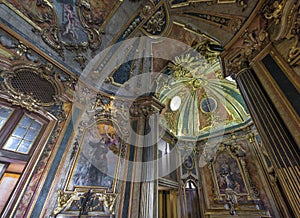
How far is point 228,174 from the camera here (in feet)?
21.9

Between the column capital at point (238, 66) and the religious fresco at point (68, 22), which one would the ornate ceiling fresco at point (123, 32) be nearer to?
the religious fresco at point (68, 22)

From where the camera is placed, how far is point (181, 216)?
5.25 m

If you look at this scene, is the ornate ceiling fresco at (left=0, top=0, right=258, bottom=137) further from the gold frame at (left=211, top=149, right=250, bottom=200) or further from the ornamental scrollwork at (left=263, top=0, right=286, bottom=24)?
the gold frame at (left=211, top=149, right=250, bottom=200)

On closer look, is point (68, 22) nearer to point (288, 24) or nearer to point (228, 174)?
point (288, 24)

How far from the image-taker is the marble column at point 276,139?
5.79 feet

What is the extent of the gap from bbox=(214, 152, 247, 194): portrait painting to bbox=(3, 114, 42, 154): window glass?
7406 millimetres

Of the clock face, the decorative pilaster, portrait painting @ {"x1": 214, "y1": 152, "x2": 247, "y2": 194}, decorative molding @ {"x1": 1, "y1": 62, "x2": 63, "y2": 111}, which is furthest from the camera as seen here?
the clock face

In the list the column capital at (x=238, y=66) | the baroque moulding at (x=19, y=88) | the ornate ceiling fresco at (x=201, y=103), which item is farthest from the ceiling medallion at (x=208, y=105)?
the baroque moulding at (x=19, y=88)

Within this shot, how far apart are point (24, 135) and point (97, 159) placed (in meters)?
1.56

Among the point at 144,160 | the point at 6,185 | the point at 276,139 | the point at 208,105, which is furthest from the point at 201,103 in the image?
the point at 6,185

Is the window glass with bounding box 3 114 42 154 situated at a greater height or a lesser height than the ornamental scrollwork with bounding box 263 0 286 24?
lesser

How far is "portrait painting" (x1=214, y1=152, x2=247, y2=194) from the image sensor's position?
623 centimetres

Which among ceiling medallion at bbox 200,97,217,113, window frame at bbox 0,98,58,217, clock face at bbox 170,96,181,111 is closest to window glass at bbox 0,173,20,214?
window frame at bbox 0,98,58,217

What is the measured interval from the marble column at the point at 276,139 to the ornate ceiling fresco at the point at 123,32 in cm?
166
